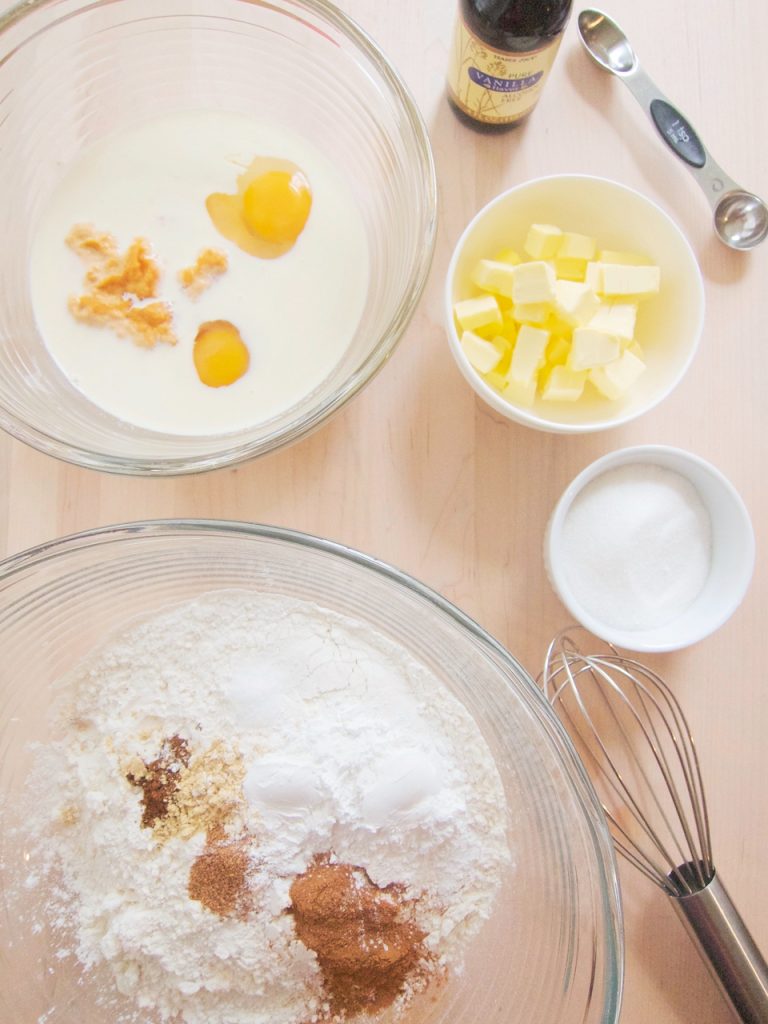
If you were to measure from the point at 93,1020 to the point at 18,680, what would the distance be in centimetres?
43

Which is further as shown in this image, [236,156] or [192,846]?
[236,156]

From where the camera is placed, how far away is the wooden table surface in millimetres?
1128

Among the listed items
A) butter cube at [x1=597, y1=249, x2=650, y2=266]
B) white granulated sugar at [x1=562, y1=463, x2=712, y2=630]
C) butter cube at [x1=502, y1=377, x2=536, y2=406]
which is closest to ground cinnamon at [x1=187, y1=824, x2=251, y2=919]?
white granulated sugar at [x1=562, y1=463, x2=712, y2=630]

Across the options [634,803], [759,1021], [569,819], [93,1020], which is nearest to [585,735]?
[634,803]

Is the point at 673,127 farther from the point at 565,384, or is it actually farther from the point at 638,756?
the point at 638,756

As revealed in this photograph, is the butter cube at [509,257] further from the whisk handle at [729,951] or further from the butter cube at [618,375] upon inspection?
the whisk handle at [729,951]

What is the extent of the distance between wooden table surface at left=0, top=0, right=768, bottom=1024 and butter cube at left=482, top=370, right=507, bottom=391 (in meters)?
0.07

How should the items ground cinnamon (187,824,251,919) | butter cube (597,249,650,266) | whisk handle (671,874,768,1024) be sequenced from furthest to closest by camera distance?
butter cube (597,249,650,266), whisk handle (671,874,768,1024), ground cinnamon (187,824,251,919)

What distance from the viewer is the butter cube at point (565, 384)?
107 centimetres

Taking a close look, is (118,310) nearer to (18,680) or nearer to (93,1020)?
(18,680)

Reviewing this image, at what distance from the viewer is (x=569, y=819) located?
942mm

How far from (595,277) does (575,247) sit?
53 mm

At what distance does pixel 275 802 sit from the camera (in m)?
0.90

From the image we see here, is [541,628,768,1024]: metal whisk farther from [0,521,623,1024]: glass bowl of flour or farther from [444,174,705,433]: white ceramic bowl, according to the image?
[444,174,705,433]: white ceramic bowl
